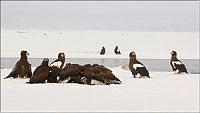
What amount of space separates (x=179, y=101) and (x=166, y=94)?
825mm

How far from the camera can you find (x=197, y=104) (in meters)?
6.64

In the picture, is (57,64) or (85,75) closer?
(85,75)

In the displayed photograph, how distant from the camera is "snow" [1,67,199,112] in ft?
20.1

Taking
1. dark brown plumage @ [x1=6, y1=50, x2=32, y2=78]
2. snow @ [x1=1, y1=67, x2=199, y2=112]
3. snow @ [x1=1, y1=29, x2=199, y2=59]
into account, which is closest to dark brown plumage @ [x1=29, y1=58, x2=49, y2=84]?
snow @ [x1=1, y1=67, x2=199, y2=112]

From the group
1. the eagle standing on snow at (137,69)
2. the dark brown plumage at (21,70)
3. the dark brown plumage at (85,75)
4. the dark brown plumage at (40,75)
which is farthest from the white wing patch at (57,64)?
the eagle standing on snow at (137,69)

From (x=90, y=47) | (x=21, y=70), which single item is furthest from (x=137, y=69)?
(x=90, y=47)

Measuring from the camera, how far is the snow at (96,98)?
611 centimetres

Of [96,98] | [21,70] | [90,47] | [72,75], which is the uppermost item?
[90,47]

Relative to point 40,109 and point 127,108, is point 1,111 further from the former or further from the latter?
point 127,108

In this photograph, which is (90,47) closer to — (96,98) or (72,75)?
(72,75)

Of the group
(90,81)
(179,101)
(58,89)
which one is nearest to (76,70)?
(90,81)

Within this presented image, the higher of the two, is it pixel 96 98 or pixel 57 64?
pixel 57 64

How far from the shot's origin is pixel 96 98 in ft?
23.1

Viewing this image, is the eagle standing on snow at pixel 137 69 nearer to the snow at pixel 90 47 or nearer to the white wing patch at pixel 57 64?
the white wing patch at pixel 57 64
